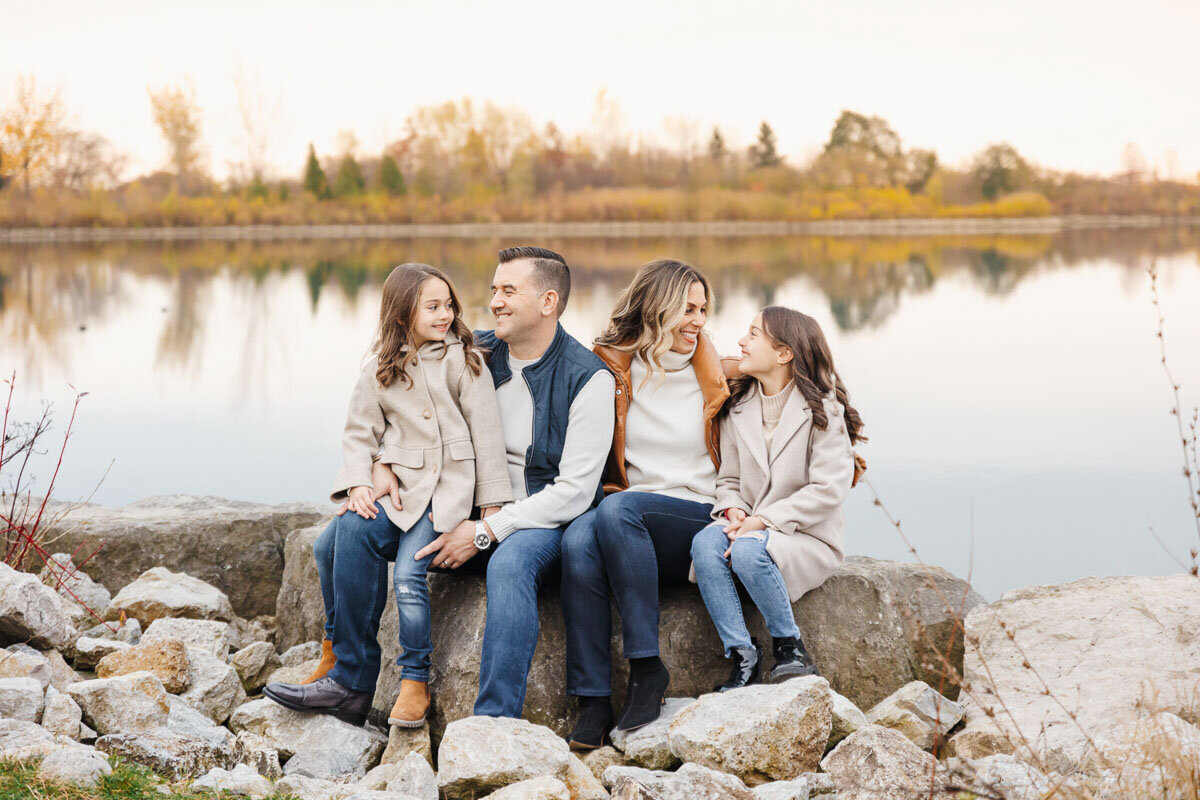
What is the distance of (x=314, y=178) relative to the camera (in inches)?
1946

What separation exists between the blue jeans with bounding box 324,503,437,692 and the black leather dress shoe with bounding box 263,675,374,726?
0.03 m

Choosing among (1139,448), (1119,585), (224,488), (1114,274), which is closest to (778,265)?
(1114,274)

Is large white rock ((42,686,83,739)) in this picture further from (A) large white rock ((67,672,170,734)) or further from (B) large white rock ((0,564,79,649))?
(B) large white rock ((0,564,79,649))

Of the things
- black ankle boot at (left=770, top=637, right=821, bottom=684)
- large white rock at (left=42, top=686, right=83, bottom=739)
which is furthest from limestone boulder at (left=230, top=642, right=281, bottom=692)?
black ankle boot at (left=770, top=637, right=821, bottom=684)

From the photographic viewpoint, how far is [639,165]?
186ft

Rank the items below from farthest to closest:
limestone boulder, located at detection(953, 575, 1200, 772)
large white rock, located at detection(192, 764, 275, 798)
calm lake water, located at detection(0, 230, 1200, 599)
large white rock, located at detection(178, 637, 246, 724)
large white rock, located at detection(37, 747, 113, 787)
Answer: calm lake water, located at detection(0, 230, 1200, 599) < large white rock, located at detection(178, 637, 246, 724) < limestone boulder, located at detection(953, 575, 1200, 772) < large white rock, located at detection(192, 764, 275, 798) < large white rock, located at detection(37, 747, 113, 787)

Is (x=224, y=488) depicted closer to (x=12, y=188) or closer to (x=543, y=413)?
(x=543, y=413)

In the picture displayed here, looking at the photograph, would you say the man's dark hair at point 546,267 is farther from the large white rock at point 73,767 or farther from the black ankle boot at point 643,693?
the large white rock at point 73,767

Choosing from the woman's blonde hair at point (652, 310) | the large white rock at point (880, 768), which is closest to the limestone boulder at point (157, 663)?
the woman's blonde hair at point (652, 310)

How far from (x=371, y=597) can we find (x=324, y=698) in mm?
335

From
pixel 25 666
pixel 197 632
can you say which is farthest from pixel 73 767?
pixel 197 632

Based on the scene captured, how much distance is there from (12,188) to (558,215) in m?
21.1

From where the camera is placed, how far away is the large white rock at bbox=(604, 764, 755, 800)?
2.79 m

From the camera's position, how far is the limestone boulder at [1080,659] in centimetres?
321
